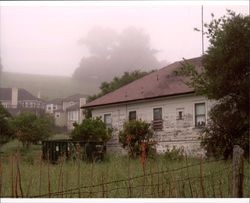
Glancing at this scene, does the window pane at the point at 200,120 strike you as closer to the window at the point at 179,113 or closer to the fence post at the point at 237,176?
the window at the point at 179,113

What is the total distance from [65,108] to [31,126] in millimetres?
580

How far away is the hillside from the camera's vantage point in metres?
6.00

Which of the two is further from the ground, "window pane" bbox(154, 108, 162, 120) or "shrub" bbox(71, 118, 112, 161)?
"window pane" bbox(154, 108, 162, 120)

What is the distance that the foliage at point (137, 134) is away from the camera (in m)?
9.50

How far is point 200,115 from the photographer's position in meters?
12.8

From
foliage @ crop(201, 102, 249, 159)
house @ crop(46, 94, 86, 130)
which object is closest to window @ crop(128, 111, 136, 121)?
foliage @ crop(201, 102, 249, 159)

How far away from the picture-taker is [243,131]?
8344mm


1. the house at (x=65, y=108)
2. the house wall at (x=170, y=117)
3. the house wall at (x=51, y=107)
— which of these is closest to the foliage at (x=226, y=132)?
the house wall at (x=170, y=117)

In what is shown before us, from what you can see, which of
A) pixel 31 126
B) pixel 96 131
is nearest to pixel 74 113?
pixel 31 126

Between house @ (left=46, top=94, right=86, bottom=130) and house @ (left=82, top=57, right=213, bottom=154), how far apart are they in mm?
3665

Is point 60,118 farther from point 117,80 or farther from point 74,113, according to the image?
point 117,80

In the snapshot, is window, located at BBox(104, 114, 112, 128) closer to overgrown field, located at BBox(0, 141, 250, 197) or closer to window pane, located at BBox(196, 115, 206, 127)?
overgrown field, located at BBox(0, 141, 250, 197)

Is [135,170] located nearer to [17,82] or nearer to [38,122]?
[38,122]

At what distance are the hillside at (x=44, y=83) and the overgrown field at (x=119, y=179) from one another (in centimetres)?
91
